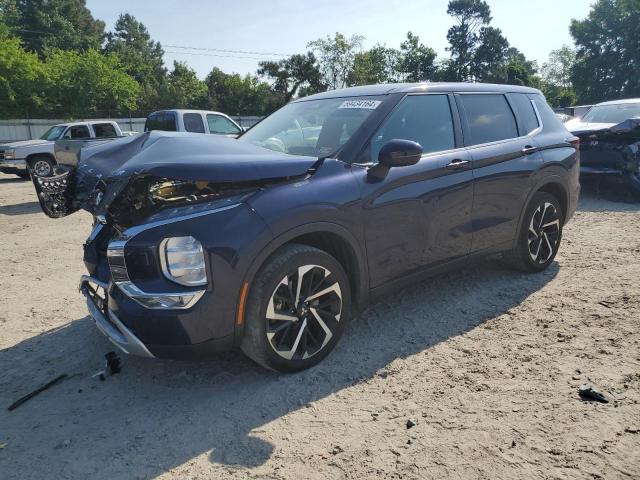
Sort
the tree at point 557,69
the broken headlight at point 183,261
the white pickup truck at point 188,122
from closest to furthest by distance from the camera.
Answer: the broken headlight at point 183,261 → the white pickup truck at point 188,122 → the tree at point 557,69

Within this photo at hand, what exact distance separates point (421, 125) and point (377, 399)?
7.01 feet

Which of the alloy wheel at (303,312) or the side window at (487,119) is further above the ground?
the side window at (487,119)

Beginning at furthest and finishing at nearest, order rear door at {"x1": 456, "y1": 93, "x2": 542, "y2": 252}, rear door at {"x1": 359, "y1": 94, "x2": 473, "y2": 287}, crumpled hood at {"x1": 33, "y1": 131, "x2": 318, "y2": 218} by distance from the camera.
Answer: rear door at {"x1": 456, "y1": 93, "x2": 542, "y2": 252} → rear door at {"x1": 359, "y1": 94, "x2": 473, "y2": 287} → crumpled hood at {"x1": 33, "y1": 131, "x2": 318, "y2": 218}

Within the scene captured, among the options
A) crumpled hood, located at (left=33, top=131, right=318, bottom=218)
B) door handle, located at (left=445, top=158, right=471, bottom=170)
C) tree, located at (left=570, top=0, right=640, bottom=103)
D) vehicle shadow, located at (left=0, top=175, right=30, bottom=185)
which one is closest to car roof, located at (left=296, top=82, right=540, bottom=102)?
door handle, located at (left=445, top=158, right=471, bottom=170)

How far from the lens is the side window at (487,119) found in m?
4.10

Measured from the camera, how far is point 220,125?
13.0 m

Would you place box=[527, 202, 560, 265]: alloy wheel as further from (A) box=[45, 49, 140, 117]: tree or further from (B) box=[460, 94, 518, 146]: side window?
(A) box=[45, 49, 140, 117]: tree

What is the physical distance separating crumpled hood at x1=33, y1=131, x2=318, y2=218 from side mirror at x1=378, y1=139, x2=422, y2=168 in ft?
1.60

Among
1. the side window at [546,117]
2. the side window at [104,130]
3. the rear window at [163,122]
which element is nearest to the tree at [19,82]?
the side window at [104,130]

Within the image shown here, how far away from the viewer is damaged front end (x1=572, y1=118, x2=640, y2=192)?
8086mm

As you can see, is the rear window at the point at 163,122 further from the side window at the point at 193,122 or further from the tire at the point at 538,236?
the tire at the point at 538,236

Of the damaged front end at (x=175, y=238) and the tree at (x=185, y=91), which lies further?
the tree at (x=185, y=91)

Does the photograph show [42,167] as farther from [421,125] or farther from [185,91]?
[185,91]

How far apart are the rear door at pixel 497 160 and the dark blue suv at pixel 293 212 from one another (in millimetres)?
15
